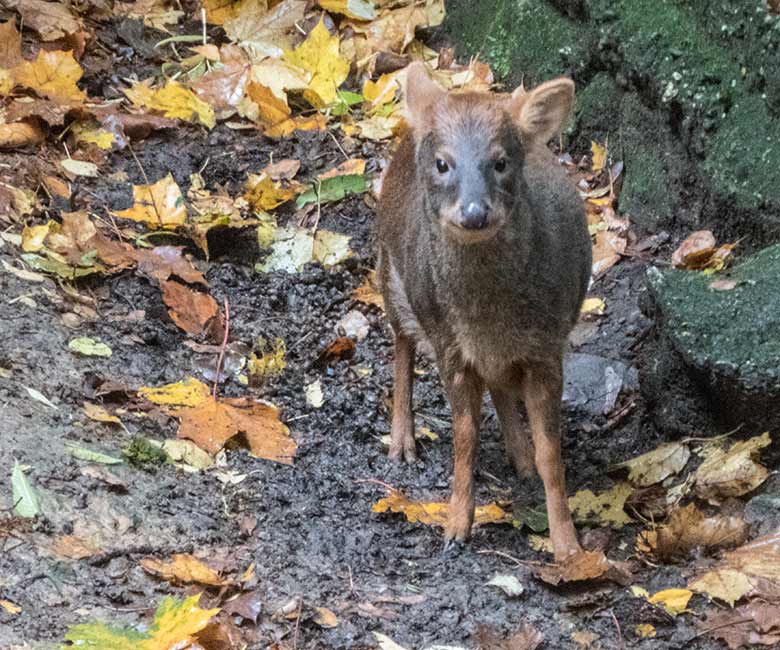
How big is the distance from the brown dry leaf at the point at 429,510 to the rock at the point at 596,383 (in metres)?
0.98

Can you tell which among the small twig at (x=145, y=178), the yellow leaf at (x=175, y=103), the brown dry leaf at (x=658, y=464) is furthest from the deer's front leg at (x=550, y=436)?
the yellow leaf at (x=175, y=103)

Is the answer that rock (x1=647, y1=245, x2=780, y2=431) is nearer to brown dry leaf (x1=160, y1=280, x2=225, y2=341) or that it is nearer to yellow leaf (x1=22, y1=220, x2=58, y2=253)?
brown dry leaf (x1=160, y1=280, x2=225, y2=341)

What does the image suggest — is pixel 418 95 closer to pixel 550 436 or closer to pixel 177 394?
pixel 550 436

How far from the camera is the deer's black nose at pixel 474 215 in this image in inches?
175

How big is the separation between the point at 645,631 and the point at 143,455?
1.94m

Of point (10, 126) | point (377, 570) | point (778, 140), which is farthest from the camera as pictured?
point (10, 126)

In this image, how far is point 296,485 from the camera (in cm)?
516

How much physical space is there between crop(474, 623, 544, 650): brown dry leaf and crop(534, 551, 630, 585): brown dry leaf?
0.35m

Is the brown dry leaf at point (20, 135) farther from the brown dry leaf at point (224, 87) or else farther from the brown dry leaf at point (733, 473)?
the brown dry leaf at point (733, 473)

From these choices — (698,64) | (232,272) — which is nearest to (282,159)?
(232,272)

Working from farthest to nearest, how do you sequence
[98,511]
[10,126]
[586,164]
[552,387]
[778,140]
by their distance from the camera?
1. [586,164]
2. [10,126]
3. [778,140]
4. [552,387]
5. [98,511]

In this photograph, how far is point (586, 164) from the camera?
7.44m

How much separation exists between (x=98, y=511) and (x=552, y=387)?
181 cm

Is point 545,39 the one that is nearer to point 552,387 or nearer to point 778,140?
point 778,140
